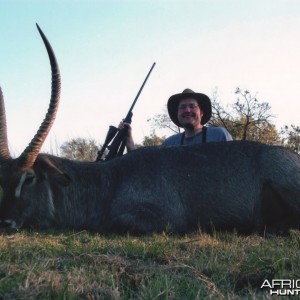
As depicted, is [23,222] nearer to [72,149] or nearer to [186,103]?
[186,103]

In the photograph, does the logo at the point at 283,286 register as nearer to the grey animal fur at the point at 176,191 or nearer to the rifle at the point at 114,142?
the grey animal fur at the point at 176,191

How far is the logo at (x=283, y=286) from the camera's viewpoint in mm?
2426

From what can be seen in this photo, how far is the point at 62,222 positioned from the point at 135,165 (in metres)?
0.97

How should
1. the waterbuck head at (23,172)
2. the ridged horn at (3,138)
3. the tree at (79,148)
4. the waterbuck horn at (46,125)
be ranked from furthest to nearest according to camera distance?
the tree at (79,148) < the ridged horn at (3,138) < the waterbuck horn at (46,125) < the waterbuck head at (23,172)

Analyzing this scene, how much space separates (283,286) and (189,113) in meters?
5.60

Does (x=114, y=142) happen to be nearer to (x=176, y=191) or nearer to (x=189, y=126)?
(x=189, y=126)

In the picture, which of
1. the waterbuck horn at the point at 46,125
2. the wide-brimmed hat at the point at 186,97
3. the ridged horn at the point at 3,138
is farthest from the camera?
the wide-brimmed hat at the point at 186,97

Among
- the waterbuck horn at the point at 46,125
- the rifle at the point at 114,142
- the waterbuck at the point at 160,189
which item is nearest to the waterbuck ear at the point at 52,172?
the waterbuck at the point at 160,189

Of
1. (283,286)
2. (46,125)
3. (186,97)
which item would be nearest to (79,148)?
(186,97)

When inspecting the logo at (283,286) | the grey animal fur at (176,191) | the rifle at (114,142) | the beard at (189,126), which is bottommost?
the logo at (283,286)

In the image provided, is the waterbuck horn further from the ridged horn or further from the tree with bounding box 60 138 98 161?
the tree with bounding box 60 138 98 161

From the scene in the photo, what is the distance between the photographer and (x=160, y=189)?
5223 millimetres

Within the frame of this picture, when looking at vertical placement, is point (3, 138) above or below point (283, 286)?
above

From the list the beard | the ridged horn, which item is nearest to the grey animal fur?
the ridged horn
